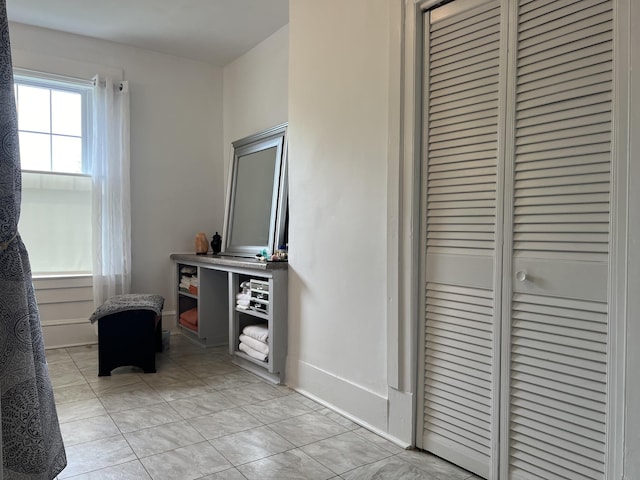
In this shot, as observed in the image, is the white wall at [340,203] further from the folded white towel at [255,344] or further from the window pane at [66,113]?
the window pane at [66,113]

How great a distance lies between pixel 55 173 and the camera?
405 centimetres

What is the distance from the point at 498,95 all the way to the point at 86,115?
3686mm

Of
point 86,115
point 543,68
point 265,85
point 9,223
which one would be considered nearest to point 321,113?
point 543,68

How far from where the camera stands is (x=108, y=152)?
4148 mm

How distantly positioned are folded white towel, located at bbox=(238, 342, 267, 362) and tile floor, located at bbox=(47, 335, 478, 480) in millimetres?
160

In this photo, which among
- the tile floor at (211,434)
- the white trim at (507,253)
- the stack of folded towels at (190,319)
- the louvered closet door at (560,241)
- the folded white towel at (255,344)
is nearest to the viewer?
the louvered closet door at (560,241)

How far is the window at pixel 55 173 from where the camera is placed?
395 cm

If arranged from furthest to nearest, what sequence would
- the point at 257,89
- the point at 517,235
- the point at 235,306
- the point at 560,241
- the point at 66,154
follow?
1. the point at 257,89
2. the point at 66,154
3. the point at 235,306
4. the point at 517,235
5. the point at 560,241

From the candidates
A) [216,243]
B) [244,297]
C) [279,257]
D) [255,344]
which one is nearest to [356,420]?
[255,344]

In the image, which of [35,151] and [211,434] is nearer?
[211,434]

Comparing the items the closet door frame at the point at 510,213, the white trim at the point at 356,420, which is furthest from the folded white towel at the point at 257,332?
the closet door frame at the point at 510,213

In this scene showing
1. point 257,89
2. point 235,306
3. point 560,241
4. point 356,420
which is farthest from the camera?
point 257,89

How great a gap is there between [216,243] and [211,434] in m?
2.45

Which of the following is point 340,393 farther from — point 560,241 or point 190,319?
point 190,319
